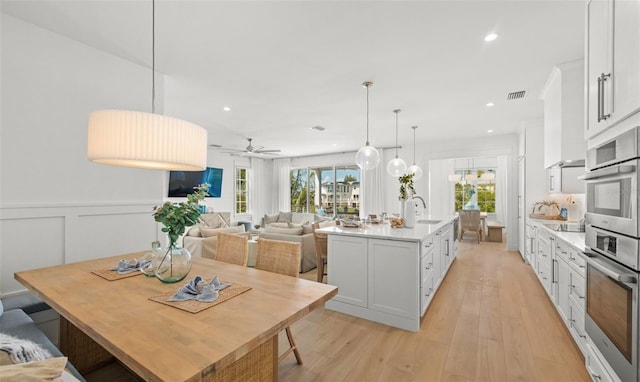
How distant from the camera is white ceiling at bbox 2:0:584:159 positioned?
2.07m

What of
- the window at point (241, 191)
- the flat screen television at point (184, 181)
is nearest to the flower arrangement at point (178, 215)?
the flat screen television at point (184, 181)

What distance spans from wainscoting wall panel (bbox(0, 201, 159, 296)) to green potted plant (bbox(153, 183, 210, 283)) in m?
1.50

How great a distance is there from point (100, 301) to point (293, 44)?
236cm

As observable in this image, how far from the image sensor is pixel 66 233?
248 cm

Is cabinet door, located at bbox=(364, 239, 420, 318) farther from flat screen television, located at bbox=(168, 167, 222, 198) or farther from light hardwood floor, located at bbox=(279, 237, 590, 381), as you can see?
flat screen television, located at bbox=(168, 167, 222, 198)

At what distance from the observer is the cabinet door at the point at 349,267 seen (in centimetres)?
293

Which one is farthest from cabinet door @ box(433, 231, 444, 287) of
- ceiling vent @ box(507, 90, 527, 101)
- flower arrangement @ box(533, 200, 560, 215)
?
flower arrangement @ box(533, 200, 560, 215)

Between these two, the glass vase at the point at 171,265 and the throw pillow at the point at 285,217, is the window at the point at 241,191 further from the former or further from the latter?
the glass vase at the point at 171,265

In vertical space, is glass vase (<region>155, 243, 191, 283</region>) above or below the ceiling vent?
below

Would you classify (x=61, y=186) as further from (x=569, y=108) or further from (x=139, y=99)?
(x=569, y=108)

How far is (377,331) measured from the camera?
2637 mm

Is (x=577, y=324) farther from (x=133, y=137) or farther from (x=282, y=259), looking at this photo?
(x=133, y=137)

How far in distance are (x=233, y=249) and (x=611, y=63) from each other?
110 inches

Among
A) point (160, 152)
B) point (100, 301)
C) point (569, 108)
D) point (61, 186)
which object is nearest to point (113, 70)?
point (61, 186)
